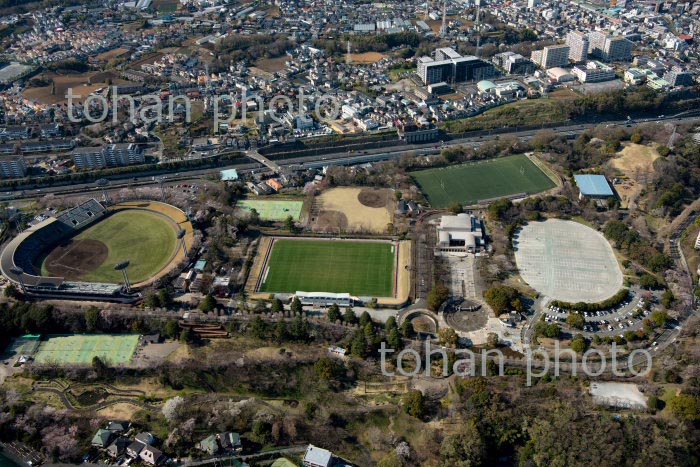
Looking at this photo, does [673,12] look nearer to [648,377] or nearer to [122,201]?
[648,377]

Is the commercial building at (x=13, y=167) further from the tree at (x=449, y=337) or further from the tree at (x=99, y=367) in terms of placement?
the tree at (x=449, y=337)

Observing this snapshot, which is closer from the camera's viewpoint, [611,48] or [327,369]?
[327,369]

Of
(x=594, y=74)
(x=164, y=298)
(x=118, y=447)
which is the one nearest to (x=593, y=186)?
(x=594, y=74)

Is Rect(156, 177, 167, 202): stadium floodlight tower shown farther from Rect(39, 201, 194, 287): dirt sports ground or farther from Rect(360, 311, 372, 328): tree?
Rect(360, 311, 372, 328): tree

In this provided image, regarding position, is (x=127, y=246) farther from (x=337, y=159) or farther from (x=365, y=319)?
(x=337, y=159)

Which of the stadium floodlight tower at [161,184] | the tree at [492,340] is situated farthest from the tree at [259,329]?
the stadium floodlight tower at [161,184]
